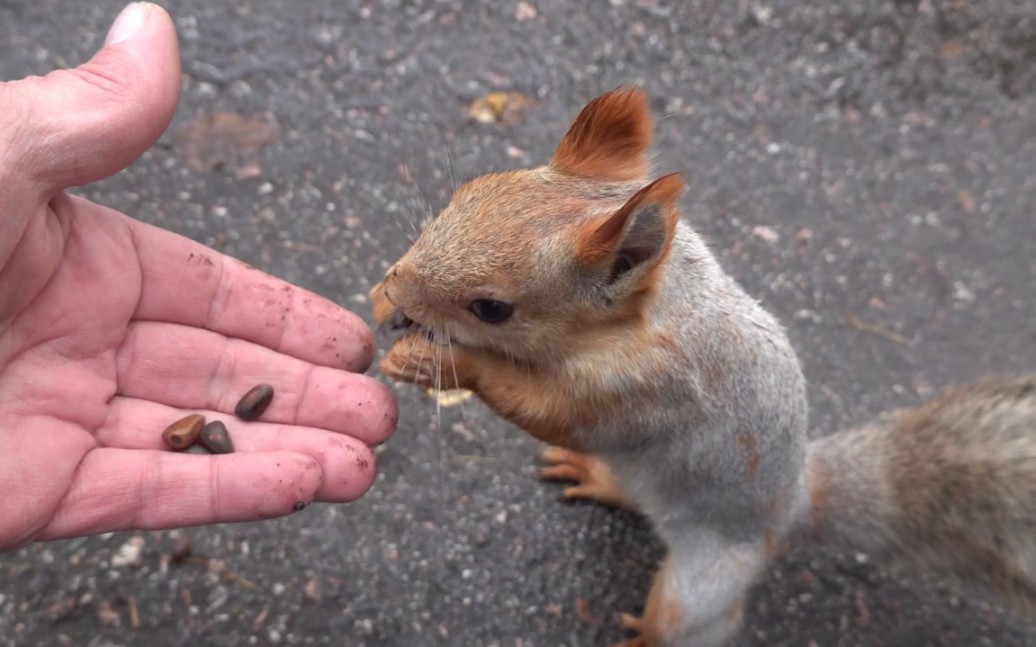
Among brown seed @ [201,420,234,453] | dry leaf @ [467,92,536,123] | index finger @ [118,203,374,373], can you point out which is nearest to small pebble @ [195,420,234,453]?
brown seed @ [201,420,234,453]

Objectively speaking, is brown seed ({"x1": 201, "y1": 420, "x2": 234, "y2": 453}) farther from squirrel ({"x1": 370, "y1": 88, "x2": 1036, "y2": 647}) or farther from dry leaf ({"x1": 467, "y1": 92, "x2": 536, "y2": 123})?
dry leaf ({"x1": 467, "y1": 92, "x2": 536, "y2": 123})

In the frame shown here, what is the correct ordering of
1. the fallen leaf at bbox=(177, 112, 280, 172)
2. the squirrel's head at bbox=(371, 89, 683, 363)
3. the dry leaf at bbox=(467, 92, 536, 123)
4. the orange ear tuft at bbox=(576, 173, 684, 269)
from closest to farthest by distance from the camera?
1. the orange ear tuft at bbox=(576, 173, 684, 269)
2. the squirrel's head at bbox=(371, 89, 683, 363)
3. the fallen leaf at bbox=(177, 112, 280, 172)
4. the dry leaf at bbox=(467, 92, 536, 123)

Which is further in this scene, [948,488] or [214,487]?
[948,488]

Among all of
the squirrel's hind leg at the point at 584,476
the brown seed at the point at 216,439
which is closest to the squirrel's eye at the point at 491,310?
the brown seed at the point at 216,439

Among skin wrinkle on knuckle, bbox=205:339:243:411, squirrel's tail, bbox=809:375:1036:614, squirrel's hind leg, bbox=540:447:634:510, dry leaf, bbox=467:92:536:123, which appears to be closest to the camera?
squirrel's tail, bbox=809:375:1036:614

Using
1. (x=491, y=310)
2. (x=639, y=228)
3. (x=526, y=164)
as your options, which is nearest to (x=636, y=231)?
(x=639, y=228)

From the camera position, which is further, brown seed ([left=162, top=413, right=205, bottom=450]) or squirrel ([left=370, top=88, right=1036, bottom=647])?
brown seed ([left=162, top=413, right=205, bottom=450])

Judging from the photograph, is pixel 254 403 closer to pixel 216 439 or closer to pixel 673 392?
pixel 216 439

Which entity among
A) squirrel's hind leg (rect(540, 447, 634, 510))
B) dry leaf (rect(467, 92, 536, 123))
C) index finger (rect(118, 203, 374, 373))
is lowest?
squirrel's hind leg (rect(540, 447, 634, 510))
